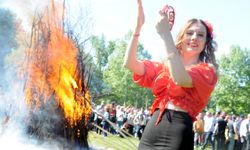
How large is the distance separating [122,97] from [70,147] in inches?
2268

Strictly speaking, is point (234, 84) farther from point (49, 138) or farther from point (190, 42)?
point (190, 42)

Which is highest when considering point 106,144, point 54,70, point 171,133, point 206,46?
point 54,70

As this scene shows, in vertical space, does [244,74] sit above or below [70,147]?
above

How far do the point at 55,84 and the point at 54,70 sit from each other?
0.84 feet

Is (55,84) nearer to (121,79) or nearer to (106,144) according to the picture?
(106,144)

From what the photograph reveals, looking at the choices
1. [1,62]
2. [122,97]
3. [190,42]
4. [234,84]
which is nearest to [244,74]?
[234,84]

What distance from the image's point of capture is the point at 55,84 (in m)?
8.43

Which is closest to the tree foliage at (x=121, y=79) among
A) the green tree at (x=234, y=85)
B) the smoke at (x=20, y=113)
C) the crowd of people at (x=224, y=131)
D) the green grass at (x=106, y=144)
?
the green tree at (x=234, y=85)

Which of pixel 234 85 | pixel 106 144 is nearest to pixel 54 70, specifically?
pixel 106 144

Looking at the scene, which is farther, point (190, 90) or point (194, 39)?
point (194, 39)

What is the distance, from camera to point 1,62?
10.3 meters

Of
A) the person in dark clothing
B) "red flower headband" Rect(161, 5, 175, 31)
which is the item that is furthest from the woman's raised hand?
the person in dark clothing

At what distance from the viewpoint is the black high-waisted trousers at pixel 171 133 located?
2.63 m

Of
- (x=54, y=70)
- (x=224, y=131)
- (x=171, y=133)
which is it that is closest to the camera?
(x=171, y=133)
